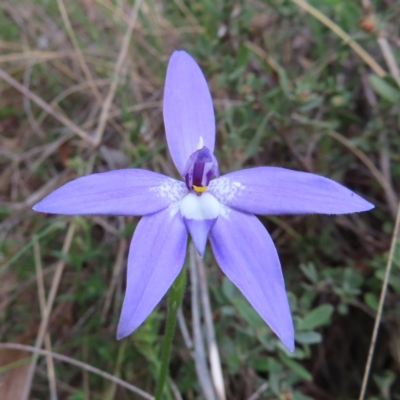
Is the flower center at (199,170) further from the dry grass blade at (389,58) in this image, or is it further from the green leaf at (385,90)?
the dry grass blade at (389,58)

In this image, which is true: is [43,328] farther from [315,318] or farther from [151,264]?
[151,264]

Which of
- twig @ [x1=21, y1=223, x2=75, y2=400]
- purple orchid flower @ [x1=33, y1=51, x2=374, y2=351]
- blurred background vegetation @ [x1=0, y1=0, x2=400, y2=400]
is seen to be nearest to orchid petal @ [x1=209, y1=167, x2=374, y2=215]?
purple orchid flower @ [x1=33, y1=51, x2=374, y2=351]

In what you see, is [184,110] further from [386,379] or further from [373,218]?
[373,218]

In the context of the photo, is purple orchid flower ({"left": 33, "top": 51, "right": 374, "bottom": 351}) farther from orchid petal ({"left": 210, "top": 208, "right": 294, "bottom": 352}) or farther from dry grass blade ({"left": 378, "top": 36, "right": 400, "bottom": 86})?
dry grass blade ({"left": 378, "top": 36, "right": 400, "bottom": 86})

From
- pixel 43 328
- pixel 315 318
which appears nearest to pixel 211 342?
pixel 315 318

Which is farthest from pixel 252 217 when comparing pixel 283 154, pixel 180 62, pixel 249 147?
pixel 283 154
